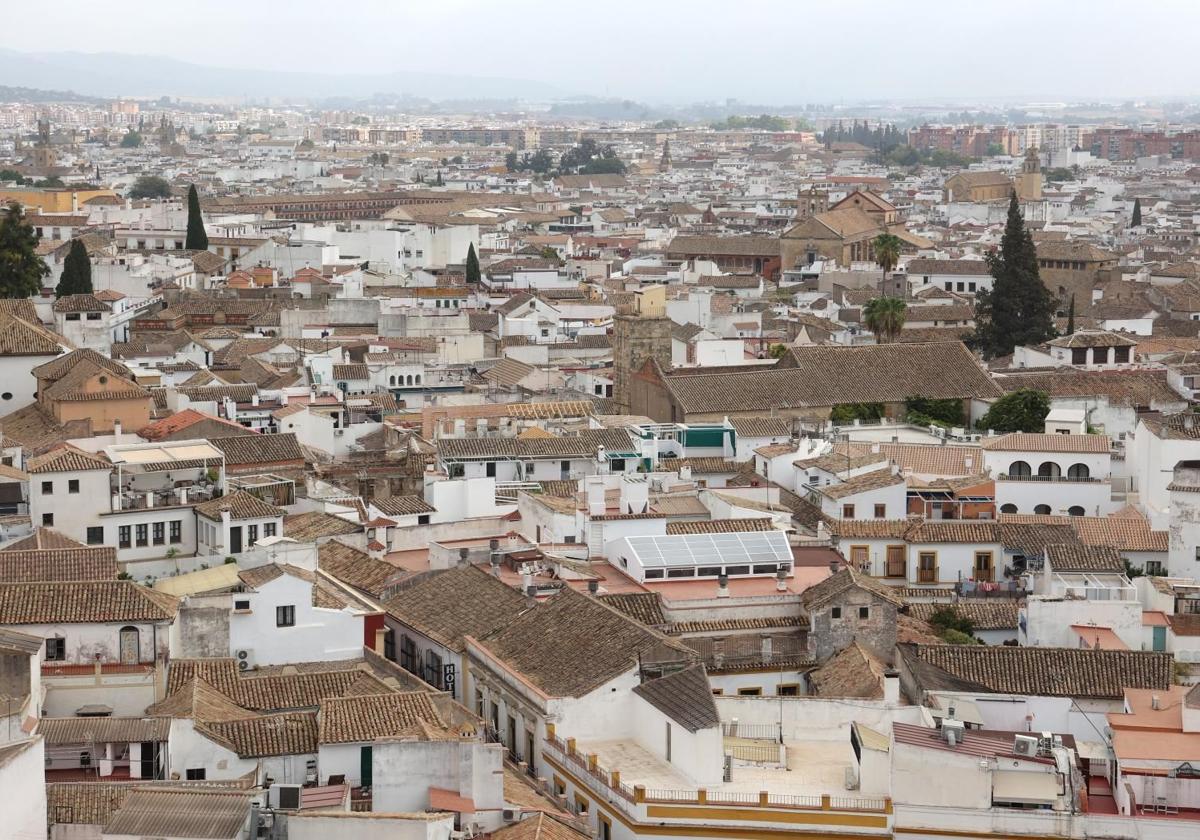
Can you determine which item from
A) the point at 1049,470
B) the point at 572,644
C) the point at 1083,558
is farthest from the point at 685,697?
the point at 1049,470

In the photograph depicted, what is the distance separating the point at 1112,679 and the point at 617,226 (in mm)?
76938

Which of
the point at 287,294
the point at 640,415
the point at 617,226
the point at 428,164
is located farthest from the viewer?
the point at 428,164

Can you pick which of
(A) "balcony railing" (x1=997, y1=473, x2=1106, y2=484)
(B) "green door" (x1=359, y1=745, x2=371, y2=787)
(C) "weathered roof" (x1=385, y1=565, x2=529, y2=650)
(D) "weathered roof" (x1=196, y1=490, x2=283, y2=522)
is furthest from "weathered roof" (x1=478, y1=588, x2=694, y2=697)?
(A) "balcony railing" (x1=997, y1=473, x2=1106, y2=484)

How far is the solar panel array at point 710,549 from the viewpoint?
2483 cm

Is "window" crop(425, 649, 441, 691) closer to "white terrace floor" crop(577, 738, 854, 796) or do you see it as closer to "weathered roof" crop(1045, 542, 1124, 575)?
"white terrace floor" crop(577, 738, 854, 796)

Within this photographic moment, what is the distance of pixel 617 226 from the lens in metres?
98.0

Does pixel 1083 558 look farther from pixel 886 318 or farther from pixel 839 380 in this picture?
pixel 886 318

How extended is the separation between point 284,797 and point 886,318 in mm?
34707

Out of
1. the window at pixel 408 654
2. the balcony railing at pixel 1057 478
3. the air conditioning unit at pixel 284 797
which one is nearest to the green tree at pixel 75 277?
the balcony railing at pixel 1057 478

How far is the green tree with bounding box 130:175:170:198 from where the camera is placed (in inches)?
4141

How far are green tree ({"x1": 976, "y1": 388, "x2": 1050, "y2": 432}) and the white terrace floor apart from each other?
19.2m

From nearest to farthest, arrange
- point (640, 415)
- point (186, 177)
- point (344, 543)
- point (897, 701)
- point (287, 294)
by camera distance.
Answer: point (897, 701) < point (344, 543) < point (640, 415) < point (287, 294) < point (186, 177)

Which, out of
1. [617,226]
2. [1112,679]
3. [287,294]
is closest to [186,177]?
[617,226]

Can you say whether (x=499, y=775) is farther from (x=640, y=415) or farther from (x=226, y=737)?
(x=640, y=415)
